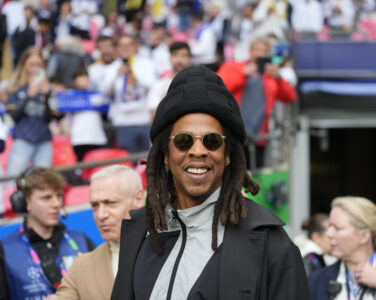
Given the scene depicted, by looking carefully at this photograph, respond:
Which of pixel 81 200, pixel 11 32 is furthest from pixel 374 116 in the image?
pixel 81 200

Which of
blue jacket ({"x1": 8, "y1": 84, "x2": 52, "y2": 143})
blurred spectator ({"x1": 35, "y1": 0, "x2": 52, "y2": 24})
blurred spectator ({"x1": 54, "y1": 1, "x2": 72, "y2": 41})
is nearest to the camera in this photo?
blue jacket ({"x1": 8, "y1": 84, "x2": 52, "y2": 143})

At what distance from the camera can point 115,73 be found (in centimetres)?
881

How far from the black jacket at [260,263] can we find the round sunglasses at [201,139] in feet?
0.86

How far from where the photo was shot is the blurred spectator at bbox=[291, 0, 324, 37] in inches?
579

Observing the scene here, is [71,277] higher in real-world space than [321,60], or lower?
lower

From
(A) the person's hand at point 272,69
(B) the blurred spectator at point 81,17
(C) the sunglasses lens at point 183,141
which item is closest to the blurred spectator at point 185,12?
(B) the blurred spectator at point 81,17

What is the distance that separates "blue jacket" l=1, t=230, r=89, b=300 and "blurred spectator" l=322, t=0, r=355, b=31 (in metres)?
12.1

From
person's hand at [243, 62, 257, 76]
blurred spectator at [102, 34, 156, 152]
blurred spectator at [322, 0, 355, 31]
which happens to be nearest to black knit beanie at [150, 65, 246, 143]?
person's hand at [243, 62, 257, 76]

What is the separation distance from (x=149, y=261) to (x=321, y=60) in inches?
494

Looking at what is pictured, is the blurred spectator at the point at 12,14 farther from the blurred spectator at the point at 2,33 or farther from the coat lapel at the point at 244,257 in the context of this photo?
the coat lapel at the point at 244,257

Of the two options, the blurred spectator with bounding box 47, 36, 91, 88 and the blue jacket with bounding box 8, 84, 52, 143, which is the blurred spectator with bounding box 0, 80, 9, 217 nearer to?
the blue jacket with bounding box 8, 84, 52, 143

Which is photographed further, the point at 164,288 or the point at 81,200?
the point at 81,200

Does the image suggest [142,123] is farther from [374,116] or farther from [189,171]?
[374,116]

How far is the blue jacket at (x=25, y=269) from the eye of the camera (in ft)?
14.6
